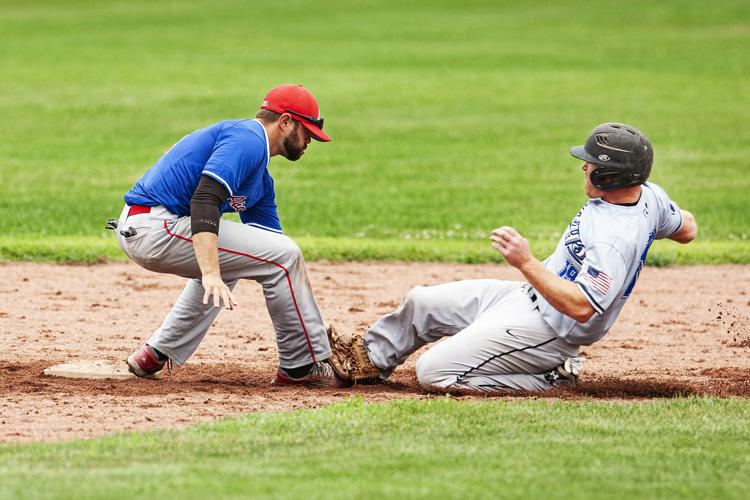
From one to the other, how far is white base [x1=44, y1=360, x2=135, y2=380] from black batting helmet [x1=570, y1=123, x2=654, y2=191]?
9.73 feet

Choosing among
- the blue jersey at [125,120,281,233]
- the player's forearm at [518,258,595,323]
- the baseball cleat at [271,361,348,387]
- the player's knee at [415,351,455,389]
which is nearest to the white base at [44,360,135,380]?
the baseball cleat at [271,361,348,387]

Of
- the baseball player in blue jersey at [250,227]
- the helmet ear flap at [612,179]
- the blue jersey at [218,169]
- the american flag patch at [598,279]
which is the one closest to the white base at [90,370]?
the baseball player in blue jersey at [250,227]

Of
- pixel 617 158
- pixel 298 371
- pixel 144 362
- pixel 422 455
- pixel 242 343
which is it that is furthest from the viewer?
pixel 242 343

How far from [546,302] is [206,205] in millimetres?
1915

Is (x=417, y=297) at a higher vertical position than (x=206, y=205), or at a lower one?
lower

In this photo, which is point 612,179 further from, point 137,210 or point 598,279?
point 137,210

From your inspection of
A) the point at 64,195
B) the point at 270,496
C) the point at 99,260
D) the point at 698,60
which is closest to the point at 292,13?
the point at 698,60

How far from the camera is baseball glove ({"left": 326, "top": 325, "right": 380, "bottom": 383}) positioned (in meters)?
7.21

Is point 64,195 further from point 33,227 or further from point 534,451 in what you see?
point 534,451

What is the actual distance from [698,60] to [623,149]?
26.0m

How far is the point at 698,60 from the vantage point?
103 feet

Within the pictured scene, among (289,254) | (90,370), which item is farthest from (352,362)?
(90,370)

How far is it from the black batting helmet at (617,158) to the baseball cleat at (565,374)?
3.43 ft

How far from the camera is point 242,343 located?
8.64 m
